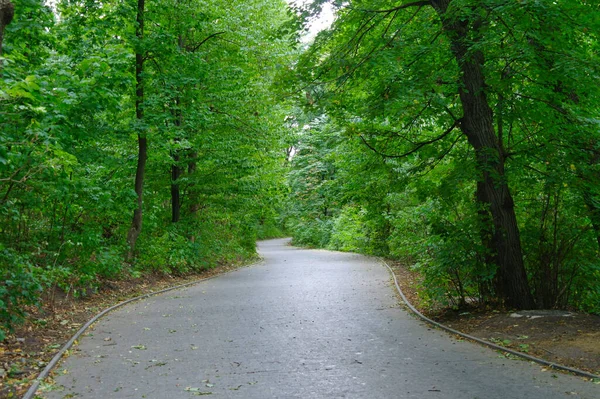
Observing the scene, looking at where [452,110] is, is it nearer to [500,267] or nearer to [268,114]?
[500,267]

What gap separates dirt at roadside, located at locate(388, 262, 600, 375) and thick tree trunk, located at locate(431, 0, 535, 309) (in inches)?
22.6

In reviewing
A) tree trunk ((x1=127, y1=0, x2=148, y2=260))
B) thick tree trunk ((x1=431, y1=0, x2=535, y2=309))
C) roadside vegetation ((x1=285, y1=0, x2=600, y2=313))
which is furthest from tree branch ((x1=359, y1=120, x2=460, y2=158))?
tree trunk ((x1=127, y1=0, x2=148, y2=260))

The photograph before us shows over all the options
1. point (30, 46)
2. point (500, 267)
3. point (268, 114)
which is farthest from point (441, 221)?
point (268, 114)

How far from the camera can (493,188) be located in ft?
31.3

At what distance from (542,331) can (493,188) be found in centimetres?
274

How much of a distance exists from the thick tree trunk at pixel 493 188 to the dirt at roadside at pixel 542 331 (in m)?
0.57

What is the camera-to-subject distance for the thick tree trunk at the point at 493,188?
9250mm

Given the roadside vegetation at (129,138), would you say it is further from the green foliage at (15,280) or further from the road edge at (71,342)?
the road edge at (71,342)

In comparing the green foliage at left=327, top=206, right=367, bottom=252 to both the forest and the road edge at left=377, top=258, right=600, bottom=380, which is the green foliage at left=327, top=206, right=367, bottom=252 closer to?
the forest

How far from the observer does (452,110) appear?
34.6 feet

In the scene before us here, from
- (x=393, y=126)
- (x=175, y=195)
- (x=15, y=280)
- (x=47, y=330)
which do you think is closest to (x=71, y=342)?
(x=47, y=330)

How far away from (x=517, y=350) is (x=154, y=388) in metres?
4.93

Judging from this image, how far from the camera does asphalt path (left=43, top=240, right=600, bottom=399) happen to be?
5742 millimetres

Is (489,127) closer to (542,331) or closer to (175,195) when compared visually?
(542,331)
